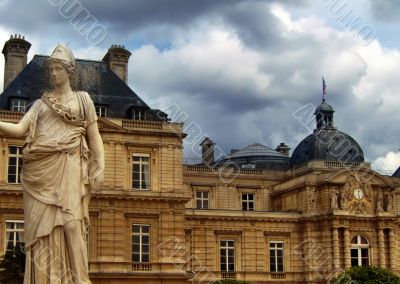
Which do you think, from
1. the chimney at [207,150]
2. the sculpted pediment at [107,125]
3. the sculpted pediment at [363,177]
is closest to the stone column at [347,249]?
the sculpted pediment at [363,177]

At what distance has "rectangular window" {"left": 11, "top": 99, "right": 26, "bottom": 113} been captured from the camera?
39.4 metres

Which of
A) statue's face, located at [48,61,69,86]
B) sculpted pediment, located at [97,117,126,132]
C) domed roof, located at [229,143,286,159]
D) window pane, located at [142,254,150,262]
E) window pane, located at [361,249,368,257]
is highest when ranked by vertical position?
domed roof, located at [229,143,286,159]

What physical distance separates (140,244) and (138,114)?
718 centimetres

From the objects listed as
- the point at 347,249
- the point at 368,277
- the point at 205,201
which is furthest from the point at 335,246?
the point at 205,201

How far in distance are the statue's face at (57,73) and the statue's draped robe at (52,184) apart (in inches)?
7.9

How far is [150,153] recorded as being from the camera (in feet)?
131

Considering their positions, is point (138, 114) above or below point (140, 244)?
above

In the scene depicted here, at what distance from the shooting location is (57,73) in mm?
9039

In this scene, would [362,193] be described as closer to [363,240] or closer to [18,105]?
[363,240]

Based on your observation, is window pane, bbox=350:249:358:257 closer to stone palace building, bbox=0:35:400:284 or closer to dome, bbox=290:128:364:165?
stone palace building, bbox=0:35:400:284

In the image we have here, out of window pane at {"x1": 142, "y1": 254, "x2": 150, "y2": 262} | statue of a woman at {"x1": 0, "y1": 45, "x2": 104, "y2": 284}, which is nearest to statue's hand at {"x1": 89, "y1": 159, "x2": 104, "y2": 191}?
statue of a woman at {"x1": 0, "y1": 45, "x2": 104, "y2": 284}

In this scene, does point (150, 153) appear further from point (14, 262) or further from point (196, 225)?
point (14, 262)

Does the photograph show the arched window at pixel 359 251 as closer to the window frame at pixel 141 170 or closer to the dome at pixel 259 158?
the dome at pixel 259 158

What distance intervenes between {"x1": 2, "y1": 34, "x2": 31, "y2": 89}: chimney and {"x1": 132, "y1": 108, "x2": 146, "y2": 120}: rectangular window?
26.2 feet
